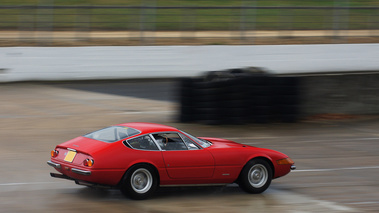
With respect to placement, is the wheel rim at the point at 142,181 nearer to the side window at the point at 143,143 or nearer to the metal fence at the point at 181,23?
the side window at the point at 143,143

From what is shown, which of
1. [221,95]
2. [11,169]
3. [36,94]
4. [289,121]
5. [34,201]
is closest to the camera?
[34,201]

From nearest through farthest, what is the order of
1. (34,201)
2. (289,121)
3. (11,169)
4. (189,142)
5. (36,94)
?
(34,201), (189,142), (11,169), (289,121), (36,94)

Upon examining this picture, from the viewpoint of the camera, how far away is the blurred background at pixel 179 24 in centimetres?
2064

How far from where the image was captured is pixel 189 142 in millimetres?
8164

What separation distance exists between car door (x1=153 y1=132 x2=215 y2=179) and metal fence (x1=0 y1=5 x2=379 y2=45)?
13.6 metres

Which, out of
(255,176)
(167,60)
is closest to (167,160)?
(255,176)

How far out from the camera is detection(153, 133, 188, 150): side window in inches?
314

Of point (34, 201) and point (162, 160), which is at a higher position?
point (162, 160)

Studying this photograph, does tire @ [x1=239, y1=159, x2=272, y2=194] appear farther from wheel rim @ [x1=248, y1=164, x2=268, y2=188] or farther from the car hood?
the car hood

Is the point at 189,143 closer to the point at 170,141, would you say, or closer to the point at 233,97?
the point at 170,141

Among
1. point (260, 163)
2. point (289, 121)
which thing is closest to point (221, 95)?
point (289, 121)

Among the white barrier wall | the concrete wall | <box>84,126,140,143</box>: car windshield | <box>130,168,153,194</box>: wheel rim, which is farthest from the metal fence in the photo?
<box>130,168,153,194</box>: wheel rim

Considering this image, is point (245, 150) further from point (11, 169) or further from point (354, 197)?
point (11, 169)

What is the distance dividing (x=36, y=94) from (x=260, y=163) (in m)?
11.0
